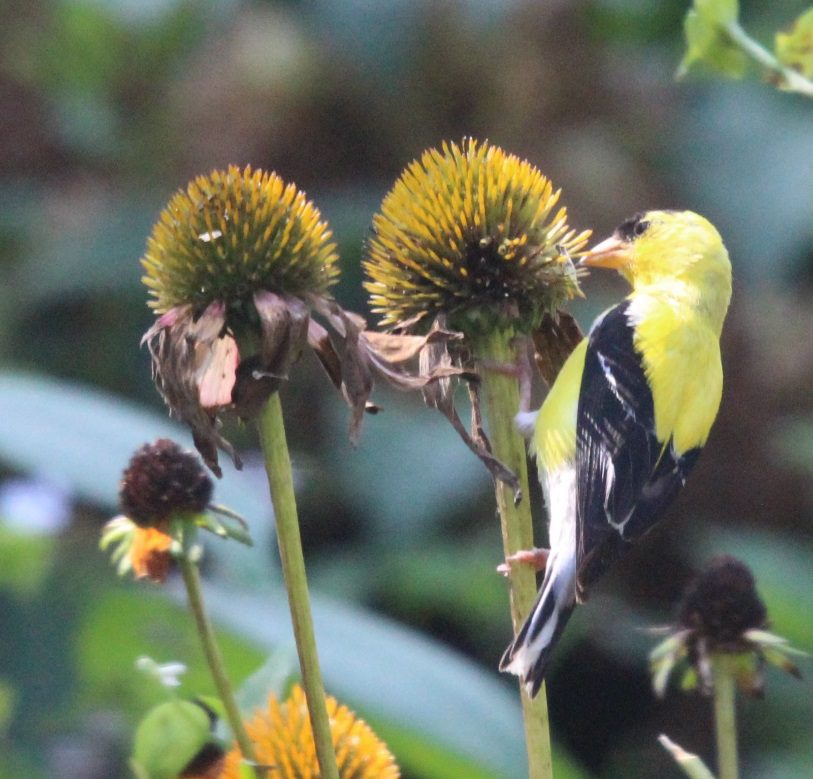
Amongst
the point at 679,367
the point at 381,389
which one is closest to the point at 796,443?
the point at 381,389

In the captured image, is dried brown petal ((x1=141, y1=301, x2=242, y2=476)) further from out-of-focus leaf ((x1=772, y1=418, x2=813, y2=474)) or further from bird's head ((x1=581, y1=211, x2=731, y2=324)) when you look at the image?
out-of-focus leaf ((x1=772, y1=418, x2=813, y2=474))

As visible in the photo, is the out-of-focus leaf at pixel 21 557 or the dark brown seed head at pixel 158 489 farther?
the out-of-focus leaf at pixel 21 557

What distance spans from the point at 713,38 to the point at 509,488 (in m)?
0.71

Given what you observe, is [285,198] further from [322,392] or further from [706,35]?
[322,392]

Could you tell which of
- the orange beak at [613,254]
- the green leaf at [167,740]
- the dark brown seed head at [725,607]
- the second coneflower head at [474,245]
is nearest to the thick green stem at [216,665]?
the green leaf at [167,740]

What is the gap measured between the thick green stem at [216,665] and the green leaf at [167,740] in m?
0.03

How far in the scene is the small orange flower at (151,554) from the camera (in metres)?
1.19

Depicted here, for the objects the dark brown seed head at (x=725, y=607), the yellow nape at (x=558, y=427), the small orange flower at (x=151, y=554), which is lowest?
the small orange flower at (x=151, y=554)

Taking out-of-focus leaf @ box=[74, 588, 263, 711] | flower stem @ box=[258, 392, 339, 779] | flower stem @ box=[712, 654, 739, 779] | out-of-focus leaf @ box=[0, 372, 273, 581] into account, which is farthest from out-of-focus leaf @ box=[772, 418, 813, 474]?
flower stem @ box=[258, 392, 339, 779]

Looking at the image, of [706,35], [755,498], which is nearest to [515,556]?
[706,35]

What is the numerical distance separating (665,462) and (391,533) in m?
2.36

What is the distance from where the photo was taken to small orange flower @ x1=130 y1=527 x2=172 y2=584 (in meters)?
1.19

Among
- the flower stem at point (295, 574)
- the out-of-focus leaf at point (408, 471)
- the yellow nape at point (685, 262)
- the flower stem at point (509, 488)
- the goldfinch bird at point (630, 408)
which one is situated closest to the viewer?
the flower stem at point (295, 574)

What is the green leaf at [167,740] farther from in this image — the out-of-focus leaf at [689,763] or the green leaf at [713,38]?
the green leaf at [713,38]
